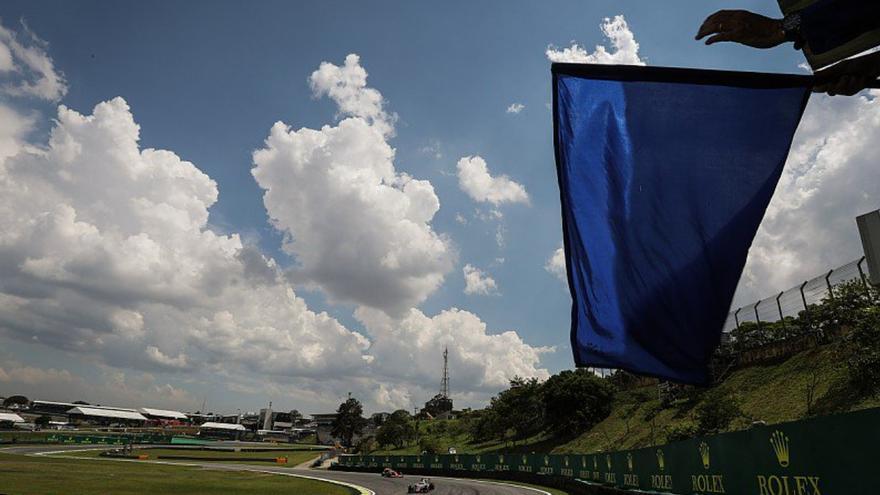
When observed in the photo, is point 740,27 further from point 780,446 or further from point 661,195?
point 780,446

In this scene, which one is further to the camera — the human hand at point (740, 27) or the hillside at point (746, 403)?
the hillside at point (746, 403)

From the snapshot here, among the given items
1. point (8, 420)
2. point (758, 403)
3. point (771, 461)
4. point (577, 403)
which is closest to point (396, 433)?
point (577, 403)

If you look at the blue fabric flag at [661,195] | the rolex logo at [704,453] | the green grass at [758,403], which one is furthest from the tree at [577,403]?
the blue fabric flag at [661,195]

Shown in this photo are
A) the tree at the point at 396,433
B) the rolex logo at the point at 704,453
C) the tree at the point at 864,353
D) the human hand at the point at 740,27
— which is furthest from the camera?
the tree at the point at 396,433

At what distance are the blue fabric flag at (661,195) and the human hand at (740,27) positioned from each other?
295mm

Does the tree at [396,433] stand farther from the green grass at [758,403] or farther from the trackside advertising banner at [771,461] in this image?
the trackside advertising banner at [771,461]

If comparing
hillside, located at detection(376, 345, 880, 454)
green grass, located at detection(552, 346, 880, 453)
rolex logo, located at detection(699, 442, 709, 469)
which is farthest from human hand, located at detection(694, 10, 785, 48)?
green grass, located at detection(552, 346, 880, 453)

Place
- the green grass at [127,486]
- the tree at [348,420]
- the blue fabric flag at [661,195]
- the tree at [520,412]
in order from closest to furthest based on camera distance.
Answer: the blue fabric flag at [661,195] < the green grass at [127,486] < the tree at [520,412] < the tree at [348,420]

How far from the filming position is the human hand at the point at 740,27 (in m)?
4.11

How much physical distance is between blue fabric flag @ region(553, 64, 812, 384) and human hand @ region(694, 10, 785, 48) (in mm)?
295

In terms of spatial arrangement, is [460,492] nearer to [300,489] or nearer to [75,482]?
[300,489]

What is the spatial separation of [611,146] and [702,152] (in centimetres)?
Answer: 71

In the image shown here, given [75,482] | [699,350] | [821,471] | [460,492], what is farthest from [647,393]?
[699,350]

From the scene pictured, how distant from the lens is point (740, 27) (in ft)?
13.5
